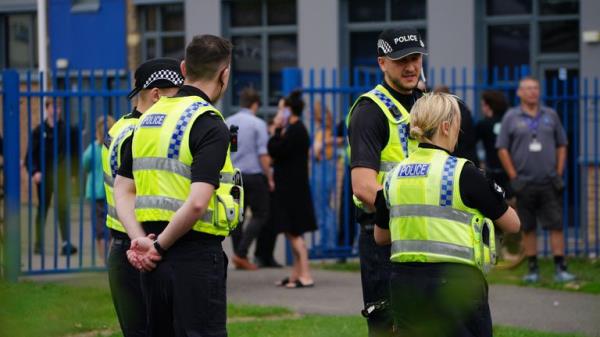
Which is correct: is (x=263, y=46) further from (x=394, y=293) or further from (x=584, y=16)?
(x=394, y=293)

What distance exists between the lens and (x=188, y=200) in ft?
13.8

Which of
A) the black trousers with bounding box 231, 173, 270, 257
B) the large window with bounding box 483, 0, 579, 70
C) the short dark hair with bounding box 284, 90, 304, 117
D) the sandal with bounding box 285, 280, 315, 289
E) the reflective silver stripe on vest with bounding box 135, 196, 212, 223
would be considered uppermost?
the large window with bounding box 483, 0, 579, 70

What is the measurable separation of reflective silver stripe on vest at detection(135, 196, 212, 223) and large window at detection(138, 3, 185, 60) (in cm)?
1544

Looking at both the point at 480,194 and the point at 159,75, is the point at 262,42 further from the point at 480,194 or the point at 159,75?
the point at 480,194

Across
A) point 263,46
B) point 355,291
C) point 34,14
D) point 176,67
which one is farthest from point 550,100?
point 34,14

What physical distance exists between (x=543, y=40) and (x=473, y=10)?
107cm

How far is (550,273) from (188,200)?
8060 mm

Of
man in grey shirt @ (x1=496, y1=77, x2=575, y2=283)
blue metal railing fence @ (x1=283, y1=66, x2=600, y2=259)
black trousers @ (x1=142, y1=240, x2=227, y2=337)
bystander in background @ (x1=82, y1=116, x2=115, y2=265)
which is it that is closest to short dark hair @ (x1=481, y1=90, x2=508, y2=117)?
blue metal railing fence @ (x1=283, y1=66, x2=600, y2=259)

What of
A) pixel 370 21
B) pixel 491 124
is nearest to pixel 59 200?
pixel 491 124

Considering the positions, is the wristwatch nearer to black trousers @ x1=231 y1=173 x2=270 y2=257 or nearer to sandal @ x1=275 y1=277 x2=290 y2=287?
sandal @ x1=275 y1=277 x2=290 y2=287

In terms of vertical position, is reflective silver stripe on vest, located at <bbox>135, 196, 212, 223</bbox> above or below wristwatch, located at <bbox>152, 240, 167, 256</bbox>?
above

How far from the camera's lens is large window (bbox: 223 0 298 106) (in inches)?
722

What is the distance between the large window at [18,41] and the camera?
22656 millimetres

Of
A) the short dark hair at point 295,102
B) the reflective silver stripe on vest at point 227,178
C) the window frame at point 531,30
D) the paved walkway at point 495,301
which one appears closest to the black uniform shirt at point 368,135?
the reflective silver stripe on vest at point 227,178
